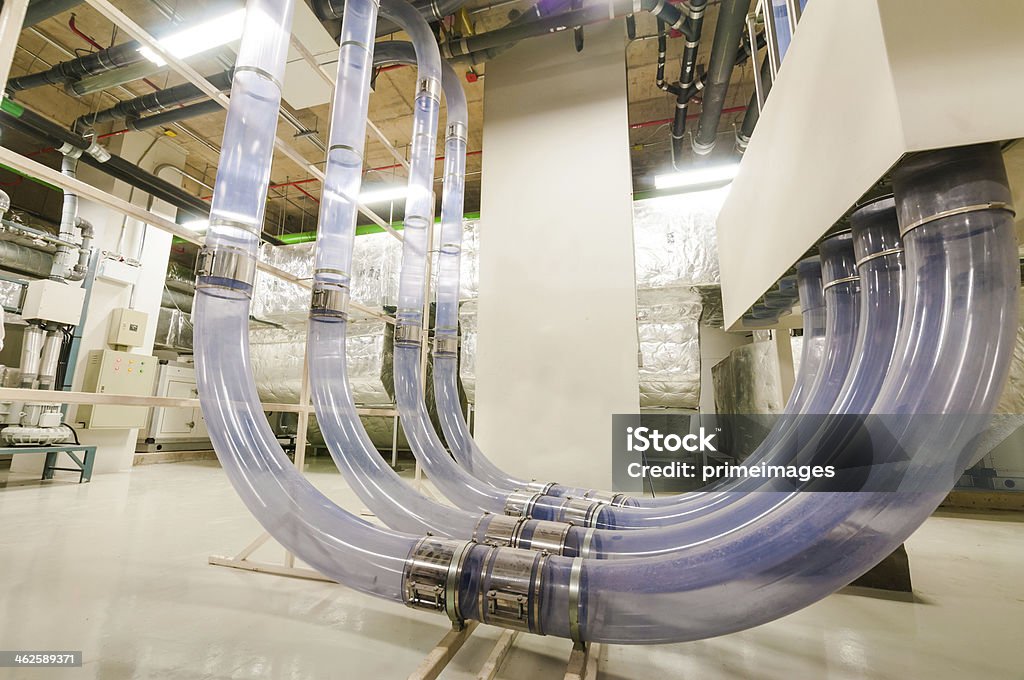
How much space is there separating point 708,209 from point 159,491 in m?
3.54

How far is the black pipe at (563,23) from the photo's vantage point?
196cm

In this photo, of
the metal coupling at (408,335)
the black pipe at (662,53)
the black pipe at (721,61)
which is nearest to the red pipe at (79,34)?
the metal coupling at (408,335)

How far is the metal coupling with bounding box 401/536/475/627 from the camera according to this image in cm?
71

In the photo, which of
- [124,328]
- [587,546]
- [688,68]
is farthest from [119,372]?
[688,68]

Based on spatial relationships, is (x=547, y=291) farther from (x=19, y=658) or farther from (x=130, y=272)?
(x=130, y=272)

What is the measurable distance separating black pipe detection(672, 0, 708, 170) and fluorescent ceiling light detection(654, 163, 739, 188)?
24 cm

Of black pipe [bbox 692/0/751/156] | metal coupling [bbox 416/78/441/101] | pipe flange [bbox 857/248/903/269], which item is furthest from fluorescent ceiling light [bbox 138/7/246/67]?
pipe flange [bbox 857/248/903/269]

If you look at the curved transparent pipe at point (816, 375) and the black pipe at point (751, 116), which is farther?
the black pipe at point (751, 116)

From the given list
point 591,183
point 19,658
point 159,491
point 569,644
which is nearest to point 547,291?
point 591,183

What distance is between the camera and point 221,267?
89cm

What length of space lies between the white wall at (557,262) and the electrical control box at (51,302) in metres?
2.57

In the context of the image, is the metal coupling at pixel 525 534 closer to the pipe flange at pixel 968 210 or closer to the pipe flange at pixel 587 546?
the pipe flange at pixel 587 546

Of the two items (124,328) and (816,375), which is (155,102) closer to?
(124,328)

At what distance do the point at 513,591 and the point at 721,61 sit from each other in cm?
249
